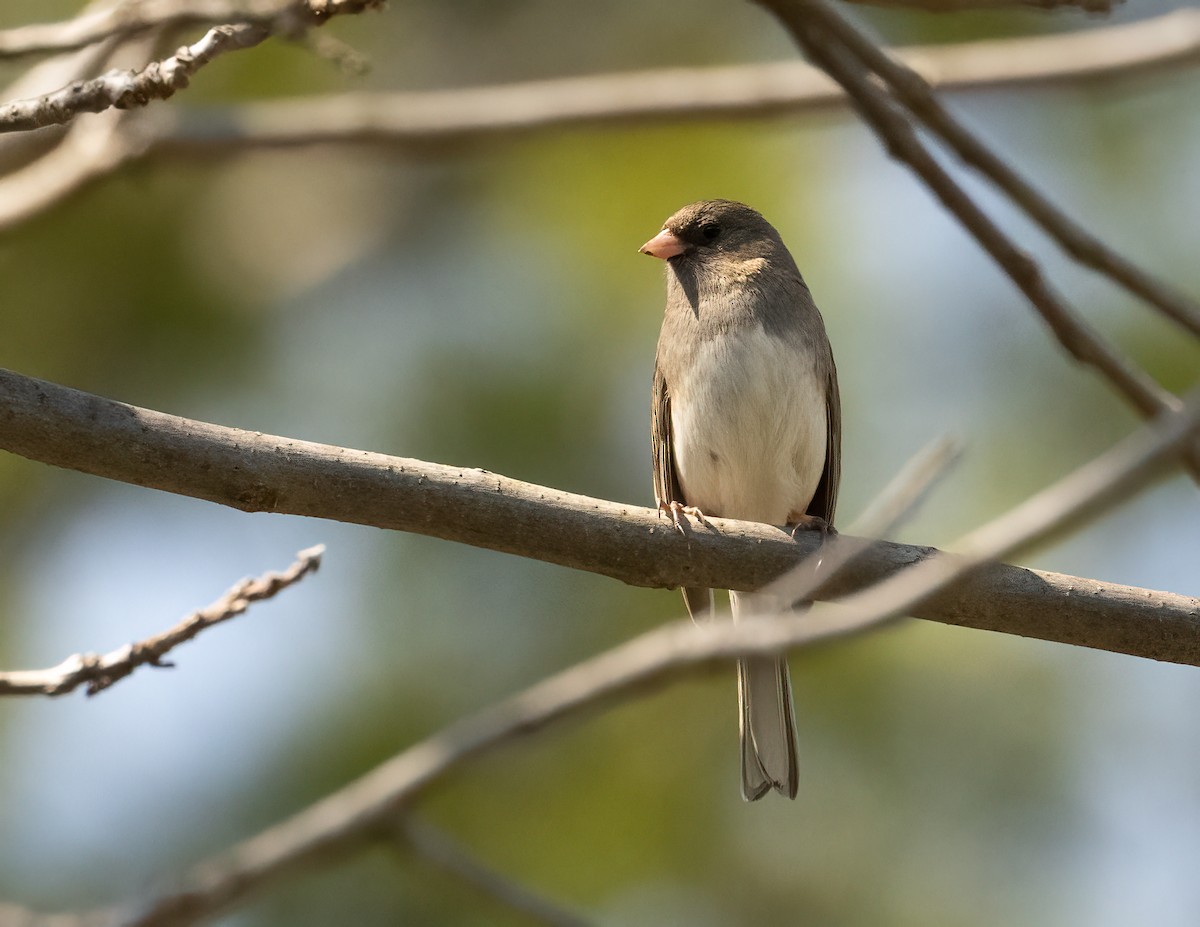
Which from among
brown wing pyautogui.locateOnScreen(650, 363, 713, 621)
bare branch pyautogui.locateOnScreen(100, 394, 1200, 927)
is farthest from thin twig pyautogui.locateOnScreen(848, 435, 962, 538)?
brown wing pyautogui.locateOnScreen(650, 363, 713, 621)

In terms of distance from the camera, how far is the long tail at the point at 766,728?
379 cm

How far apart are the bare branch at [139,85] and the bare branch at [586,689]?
3.90 feet

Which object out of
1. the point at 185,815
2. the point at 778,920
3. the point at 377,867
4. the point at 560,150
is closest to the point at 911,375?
the point at 560,150

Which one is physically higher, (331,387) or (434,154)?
(434,154)

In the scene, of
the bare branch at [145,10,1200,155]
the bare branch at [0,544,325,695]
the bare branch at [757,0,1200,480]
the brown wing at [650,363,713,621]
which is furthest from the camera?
the brown wing at [650,363,713,621]

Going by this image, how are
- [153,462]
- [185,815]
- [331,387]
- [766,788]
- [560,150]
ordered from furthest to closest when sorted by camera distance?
[560,150] < [331,387] < [185,815] < [766,788] < [153,462]

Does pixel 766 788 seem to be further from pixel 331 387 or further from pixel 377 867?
pixel 331 387

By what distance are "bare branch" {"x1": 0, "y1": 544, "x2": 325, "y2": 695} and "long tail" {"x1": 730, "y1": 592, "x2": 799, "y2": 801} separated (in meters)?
1.62

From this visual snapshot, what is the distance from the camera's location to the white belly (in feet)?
12.9

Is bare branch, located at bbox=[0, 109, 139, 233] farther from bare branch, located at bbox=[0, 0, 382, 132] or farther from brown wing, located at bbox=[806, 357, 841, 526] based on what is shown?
brown wing, located at bbox=[806, 357, 841, 526]

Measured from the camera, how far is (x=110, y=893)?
15.1 feet

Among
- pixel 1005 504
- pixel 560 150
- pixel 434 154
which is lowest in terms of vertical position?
Result: pixel 1005 504

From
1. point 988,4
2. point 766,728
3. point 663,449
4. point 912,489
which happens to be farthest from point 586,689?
point 663,449

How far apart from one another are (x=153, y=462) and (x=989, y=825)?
3.75 metres
